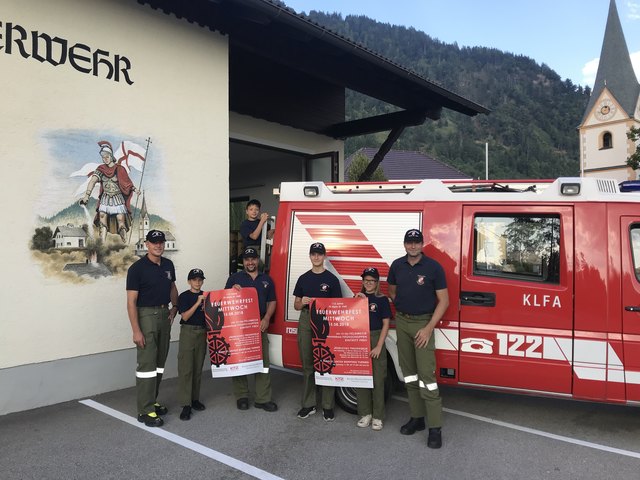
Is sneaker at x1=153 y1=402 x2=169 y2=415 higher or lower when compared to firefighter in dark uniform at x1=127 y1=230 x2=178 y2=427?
lower

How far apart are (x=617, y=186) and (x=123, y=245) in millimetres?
5362

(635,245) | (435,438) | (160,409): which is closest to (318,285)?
(435,438)

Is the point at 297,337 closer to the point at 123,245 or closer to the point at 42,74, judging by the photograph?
the point at 123,245

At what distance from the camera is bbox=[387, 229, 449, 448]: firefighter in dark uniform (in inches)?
170

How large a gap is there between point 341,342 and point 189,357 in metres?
1.59

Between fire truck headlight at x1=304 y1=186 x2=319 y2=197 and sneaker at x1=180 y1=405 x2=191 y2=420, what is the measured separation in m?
2.50

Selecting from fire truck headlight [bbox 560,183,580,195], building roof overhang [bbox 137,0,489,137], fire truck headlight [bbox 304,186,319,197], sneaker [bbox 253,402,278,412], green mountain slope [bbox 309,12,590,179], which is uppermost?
green mountain slope [bbox 309,12,590,179]

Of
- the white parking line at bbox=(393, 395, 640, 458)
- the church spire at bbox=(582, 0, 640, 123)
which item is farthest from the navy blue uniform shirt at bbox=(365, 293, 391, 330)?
the church spire at bbox=(582, 0, 640, 123)

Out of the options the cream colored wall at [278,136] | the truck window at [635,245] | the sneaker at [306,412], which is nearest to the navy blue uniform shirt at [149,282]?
the sneaker at [306,412]

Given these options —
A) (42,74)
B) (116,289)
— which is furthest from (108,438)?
(42,74)

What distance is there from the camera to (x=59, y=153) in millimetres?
5430

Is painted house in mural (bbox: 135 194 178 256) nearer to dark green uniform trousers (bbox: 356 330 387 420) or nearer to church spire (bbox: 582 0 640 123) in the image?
dark green uniform trousers (bbox: 356 330 387 420)

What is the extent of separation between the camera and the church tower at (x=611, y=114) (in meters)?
59.1

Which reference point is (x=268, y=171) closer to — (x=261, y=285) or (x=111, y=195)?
(x=111, y=195)
